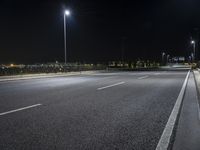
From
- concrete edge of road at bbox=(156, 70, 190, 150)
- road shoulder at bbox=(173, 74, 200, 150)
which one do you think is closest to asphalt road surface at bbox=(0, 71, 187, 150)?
concrete edge of road at bbox=(156, 70, 190, 150)

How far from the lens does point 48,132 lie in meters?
6.90

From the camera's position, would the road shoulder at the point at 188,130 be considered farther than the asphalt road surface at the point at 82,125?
No

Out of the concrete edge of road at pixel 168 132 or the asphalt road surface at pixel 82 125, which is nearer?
the concrete edge of road at pixel 168 132

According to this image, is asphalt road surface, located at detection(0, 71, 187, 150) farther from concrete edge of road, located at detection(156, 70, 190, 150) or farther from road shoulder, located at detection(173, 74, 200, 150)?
road shoulder, located at detection(173, 74, 200, 150)

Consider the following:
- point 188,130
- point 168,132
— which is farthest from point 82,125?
point 188,130

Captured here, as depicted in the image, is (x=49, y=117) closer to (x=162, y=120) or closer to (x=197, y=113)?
(x=162, y=120)

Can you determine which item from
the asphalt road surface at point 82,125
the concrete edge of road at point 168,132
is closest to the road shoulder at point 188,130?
the concrete edge of road at point 168,132

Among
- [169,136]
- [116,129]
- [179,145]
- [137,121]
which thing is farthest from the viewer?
[137,121]

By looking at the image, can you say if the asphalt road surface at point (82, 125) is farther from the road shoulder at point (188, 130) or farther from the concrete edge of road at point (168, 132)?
the road shoulder at point (188, 130)

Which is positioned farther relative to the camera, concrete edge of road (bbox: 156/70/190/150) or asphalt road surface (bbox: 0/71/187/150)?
asphalt road surface (bbox: 0/71/187/150)

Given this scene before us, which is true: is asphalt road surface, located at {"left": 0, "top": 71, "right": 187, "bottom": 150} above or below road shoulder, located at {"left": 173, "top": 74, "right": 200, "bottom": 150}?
above

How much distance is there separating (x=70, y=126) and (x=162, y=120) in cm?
249

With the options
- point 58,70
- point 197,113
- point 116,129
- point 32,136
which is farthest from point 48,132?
point 58,70

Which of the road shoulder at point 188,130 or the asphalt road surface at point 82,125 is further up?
the asphalt road surface at point 82,125
